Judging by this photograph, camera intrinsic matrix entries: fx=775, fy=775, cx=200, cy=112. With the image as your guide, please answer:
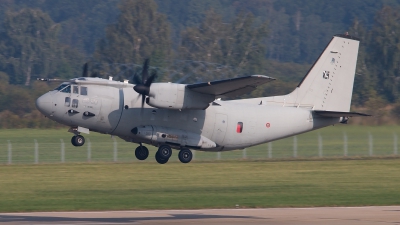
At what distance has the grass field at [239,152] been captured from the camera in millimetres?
48619

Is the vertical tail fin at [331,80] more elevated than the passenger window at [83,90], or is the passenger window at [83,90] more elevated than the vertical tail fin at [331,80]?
the vertical tail fin at [331,80]

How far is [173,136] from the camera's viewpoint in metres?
31.3

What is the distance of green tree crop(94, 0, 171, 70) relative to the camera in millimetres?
88250

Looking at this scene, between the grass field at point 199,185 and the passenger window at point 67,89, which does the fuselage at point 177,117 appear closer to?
the passenger window at point 67,89

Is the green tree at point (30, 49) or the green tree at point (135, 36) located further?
the green tree at point (30, 49)

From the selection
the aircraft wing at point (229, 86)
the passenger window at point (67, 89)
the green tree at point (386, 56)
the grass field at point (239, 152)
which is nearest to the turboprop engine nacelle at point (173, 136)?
the aircraft wing at point (229, 86)

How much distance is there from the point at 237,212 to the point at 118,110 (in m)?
6.27

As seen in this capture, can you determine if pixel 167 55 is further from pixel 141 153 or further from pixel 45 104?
pixel 45 104

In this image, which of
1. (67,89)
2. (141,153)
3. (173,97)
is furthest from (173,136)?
(67,89)

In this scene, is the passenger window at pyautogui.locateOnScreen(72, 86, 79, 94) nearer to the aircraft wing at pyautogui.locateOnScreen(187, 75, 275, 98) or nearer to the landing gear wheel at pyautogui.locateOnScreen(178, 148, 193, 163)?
the aircraft wing at pyautogui.locateOnScreen(187, 75, 275, 98)

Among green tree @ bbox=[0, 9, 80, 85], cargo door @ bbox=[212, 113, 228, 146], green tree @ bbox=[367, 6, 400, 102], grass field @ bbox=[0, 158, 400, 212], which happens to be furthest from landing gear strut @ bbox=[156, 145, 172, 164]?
green tree @ bbox=[0, 9, 80, 85]

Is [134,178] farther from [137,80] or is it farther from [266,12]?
[266,12]

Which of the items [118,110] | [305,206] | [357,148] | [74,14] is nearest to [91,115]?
[118,110]

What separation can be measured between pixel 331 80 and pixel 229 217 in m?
10.3
